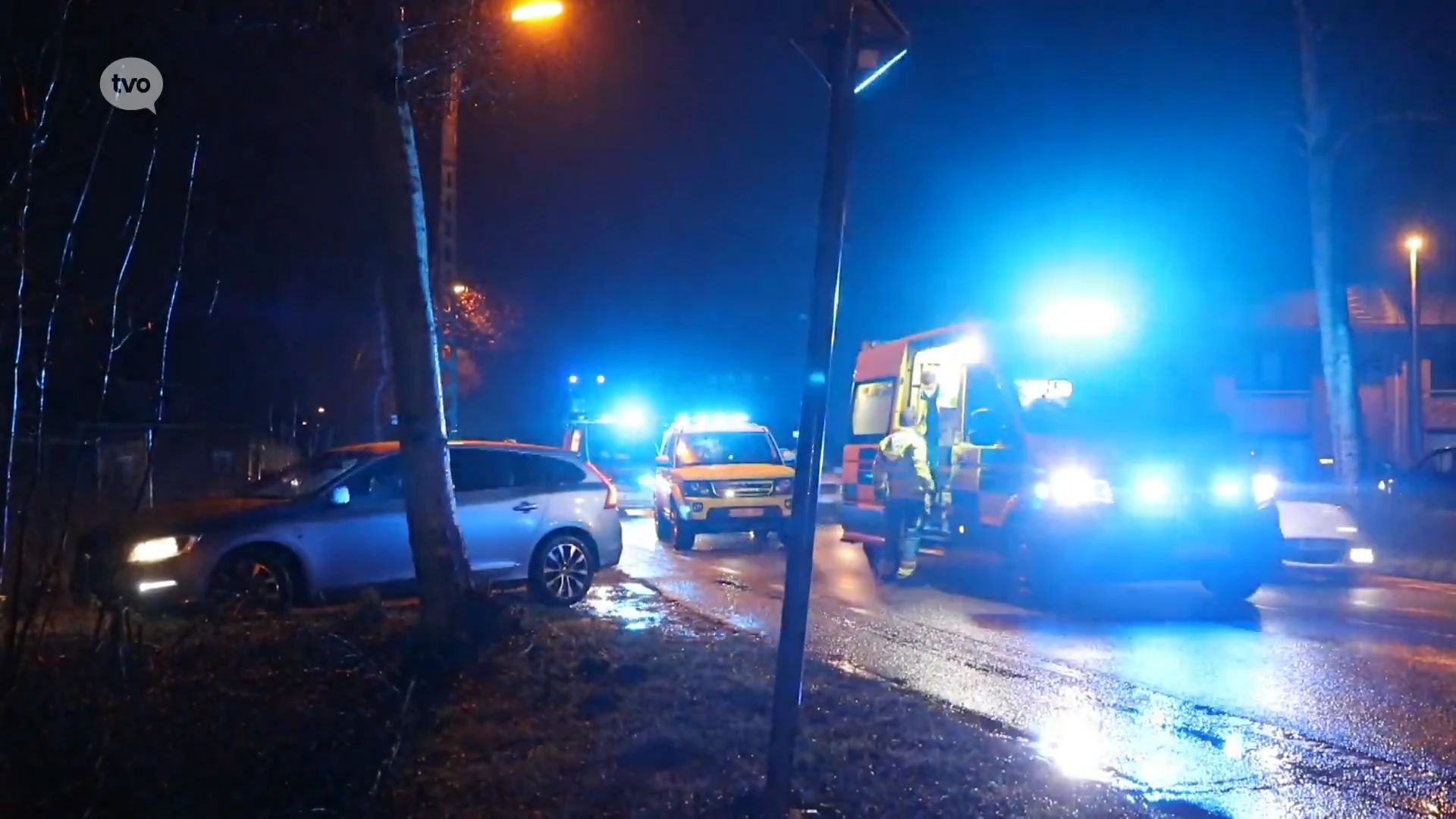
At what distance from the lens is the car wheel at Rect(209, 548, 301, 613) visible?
1045cm

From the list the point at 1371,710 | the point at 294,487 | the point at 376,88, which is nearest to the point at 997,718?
the point at 1371,710

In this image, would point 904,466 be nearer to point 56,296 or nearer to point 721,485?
point 721,485

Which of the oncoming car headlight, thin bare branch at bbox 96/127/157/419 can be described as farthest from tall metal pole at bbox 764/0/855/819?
the oncoming car headlight

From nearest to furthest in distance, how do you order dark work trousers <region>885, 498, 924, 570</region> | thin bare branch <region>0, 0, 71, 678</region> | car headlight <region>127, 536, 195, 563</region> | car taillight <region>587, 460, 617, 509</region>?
thin bare branch <region>0, 0, 71, 678</region> < car headlight <region>127, 536, 195, 563</region> < car taillight <region>587, 460, 617, 509</region> < dark work trousers <region>885, 498, 924, 570</region>

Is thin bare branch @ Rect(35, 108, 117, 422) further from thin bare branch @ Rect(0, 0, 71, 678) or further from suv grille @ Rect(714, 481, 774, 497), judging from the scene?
suv grille @ Rect(714, 481, 774, 497)

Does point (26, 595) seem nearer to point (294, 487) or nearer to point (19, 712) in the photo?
point (19, 712)

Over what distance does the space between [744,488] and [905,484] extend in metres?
5.01

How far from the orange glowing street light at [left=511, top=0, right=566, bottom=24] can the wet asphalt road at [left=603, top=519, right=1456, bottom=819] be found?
5.34 meters

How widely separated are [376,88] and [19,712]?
15.0 feet

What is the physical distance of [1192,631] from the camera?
11.2 meters

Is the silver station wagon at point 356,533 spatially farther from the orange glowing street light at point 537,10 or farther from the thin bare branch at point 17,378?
the orange glowing street light at point 537,10

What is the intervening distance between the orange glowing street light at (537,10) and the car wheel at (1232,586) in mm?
8100

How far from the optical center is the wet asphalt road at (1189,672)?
6461 millimetres
